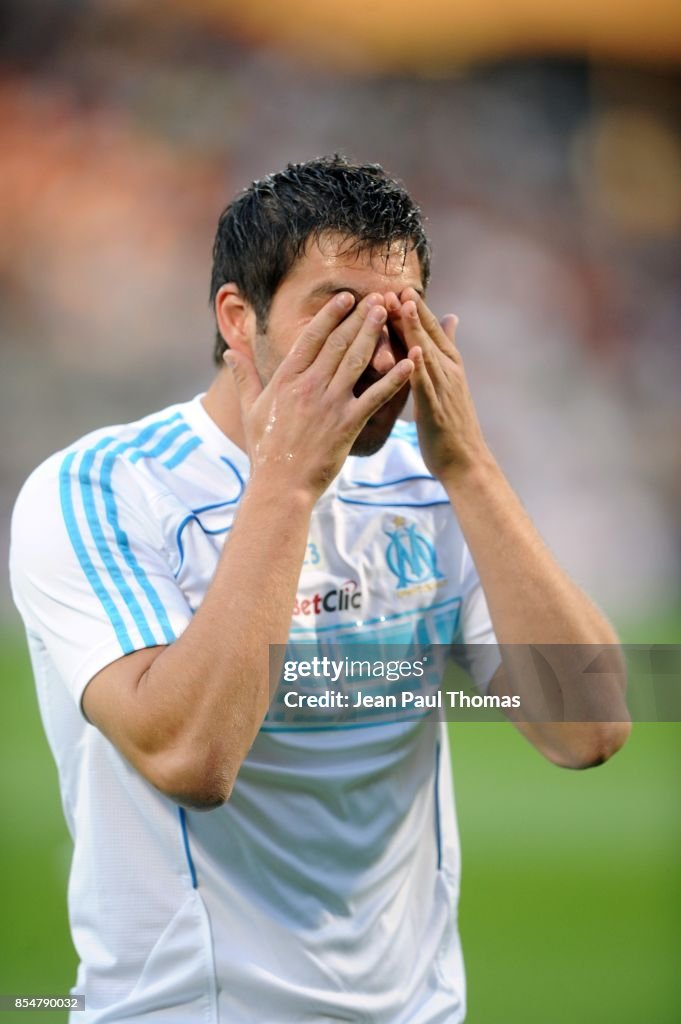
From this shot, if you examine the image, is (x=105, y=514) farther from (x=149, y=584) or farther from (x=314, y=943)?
(x=314, y=943)

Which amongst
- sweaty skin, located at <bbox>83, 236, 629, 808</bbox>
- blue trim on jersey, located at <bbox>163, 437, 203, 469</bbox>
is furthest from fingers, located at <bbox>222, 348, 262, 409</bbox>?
blue trim on jersey, located at <bbox>163, 437, 203, 469</bbox>

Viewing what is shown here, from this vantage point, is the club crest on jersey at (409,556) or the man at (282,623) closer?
the man at (282,623)

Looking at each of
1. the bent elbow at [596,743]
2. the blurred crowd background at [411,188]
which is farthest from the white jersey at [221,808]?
the blurred crowd background at [411,188]

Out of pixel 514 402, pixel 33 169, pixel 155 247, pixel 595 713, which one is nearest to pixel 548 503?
pixel 514 402

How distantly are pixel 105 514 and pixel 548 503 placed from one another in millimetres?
6536

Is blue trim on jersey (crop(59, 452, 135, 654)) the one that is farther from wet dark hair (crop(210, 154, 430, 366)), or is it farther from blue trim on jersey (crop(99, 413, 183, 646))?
wet dark hair (crop(210, 154, 430, 366))

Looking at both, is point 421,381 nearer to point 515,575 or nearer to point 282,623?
point 515,575

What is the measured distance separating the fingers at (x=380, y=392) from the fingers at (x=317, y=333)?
0.09 meters

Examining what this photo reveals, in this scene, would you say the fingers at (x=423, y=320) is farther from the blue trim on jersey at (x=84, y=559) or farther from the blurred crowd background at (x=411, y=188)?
the blurred crowd background at (x=411, y=188)

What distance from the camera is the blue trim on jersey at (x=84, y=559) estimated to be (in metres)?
1.30

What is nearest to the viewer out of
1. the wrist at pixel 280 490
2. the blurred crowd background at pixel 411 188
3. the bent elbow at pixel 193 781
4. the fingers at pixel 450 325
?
the bent elbow at pixel 193 781

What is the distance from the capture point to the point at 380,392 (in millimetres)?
1382

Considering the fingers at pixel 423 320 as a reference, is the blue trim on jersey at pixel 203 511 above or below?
below

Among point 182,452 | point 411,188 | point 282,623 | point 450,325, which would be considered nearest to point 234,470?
point 182,452
